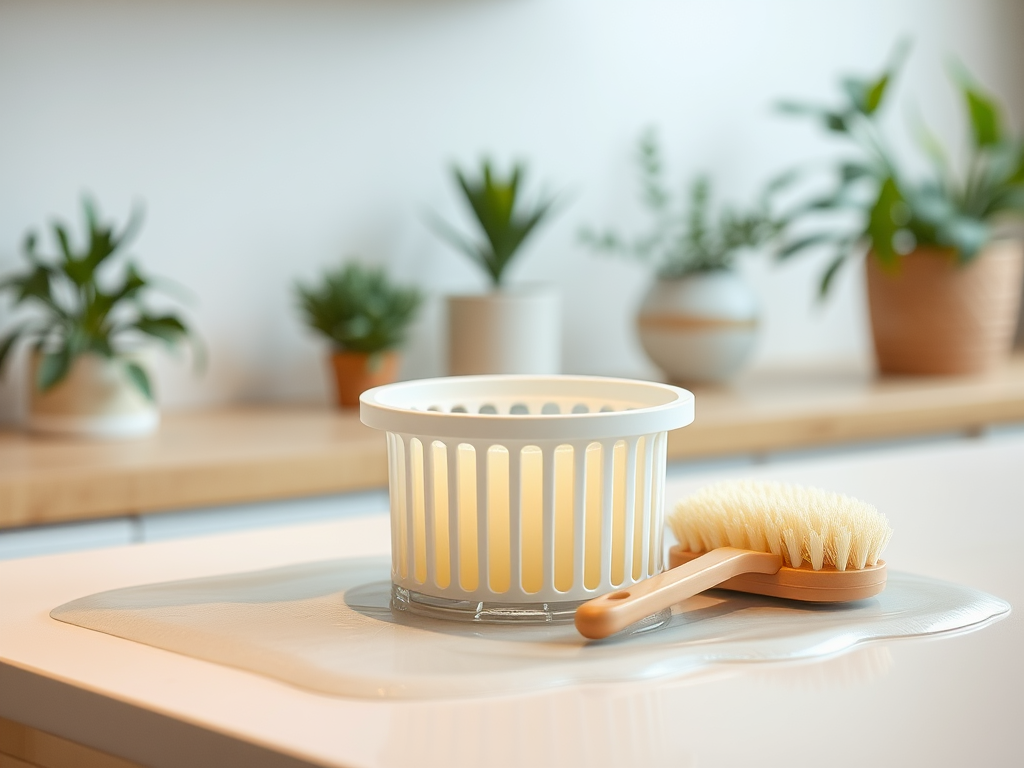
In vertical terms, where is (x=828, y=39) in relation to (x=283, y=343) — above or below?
above

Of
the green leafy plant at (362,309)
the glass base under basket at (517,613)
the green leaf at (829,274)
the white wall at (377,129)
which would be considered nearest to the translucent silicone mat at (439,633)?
the glass base under basket at (517,613)

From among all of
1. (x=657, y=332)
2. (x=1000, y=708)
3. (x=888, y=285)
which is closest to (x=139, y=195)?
(x=657, y=332)

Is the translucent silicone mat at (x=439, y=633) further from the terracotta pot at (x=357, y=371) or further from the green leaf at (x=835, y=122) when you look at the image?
the green leaf at (x=835, y=122)

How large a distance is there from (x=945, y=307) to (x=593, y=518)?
1899 millimetres

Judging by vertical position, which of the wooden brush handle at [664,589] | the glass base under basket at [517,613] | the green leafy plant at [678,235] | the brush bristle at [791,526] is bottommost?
the glass base under basket at [517,613]

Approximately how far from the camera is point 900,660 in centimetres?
57

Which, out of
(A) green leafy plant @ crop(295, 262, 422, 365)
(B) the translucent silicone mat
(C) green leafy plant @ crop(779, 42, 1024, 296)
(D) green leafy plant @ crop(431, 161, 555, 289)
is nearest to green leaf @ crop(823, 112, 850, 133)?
(C) green leafy plant @ crop(779, 42, 1024, 296)

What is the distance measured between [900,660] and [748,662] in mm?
70

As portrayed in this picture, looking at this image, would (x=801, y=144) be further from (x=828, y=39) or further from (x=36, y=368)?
(x=36, y=368)

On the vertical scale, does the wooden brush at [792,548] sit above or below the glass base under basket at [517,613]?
above

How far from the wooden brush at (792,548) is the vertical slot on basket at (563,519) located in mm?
45

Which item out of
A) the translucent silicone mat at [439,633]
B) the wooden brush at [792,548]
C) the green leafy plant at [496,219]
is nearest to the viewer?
the translucent silicone mat at [439,633]

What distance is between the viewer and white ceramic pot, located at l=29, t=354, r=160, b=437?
68.7 inches

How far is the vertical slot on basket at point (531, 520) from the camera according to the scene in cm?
61
